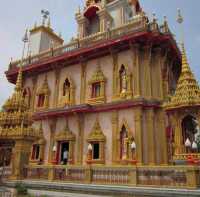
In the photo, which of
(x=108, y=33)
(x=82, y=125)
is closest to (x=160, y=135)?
(x=82, y=125)

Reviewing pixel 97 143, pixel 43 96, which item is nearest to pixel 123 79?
pixel 97 143

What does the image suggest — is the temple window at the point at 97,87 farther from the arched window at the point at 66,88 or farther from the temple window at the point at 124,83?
the arched window at the point at 66,88

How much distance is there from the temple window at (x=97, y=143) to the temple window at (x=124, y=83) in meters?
2.51

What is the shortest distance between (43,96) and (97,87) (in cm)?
516

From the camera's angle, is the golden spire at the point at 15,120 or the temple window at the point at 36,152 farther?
the temple window at the point at 36,152

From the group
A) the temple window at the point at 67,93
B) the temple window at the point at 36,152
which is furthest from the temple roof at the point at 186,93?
the temple window at the point at 36,152

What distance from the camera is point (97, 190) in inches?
380

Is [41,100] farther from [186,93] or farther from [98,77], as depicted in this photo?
[186,93]

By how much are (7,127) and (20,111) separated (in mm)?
965

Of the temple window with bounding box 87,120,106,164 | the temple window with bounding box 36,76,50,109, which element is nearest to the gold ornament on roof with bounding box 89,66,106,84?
the temple window with bounding box 87,120,106,164

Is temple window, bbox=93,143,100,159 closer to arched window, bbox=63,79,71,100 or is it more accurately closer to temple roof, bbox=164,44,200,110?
arched window, bbox=63,79,71,100

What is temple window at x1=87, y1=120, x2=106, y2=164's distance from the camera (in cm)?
1501

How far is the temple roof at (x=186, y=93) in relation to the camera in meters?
10.7

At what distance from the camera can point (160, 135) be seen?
1446 cm
